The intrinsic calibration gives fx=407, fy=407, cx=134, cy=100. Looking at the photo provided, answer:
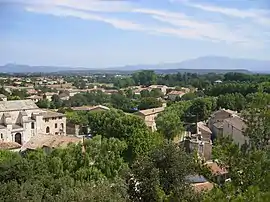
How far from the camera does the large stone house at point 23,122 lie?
24.2m

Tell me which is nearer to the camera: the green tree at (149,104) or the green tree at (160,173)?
the green tree at (160,173)

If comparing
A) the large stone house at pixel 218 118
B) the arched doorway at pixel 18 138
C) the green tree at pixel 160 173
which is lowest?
the arched doorway at pixel 18 138

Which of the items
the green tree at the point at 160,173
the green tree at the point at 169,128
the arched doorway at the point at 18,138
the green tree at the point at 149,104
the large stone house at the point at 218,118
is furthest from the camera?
the green tree at the point at 149,104

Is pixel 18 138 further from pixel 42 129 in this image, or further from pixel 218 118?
pixel 218 118

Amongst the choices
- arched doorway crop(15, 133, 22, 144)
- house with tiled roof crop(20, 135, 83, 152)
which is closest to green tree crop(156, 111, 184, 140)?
house with tiled roof crop(20, 135, 83, 152)

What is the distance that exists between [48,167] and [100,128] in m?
8.81

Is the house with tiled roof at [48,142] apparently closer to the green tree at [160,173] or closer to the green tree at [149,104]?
the green tree at [160,173]

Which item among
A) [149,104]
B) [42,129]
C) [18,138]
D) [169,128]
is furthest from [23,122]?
[149,104]

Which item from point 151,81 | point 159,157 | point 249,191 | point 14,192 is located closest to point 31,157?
point 14,192

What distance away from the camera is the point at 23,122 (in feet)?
82.1

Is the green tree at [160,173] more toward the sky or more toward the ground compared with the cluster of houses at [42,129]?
more toward the sky

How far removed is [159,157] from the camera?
11.0 metres

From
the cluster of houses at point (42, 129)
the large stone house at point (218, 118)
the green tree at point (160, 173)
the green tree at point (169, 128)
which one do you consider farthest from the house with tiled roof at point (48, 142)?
the large stone house at point (218, 118)

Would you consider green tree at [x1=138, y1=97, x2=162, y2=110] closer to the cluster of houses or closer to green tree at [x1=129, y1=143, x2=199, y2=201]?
the cluster of houses
